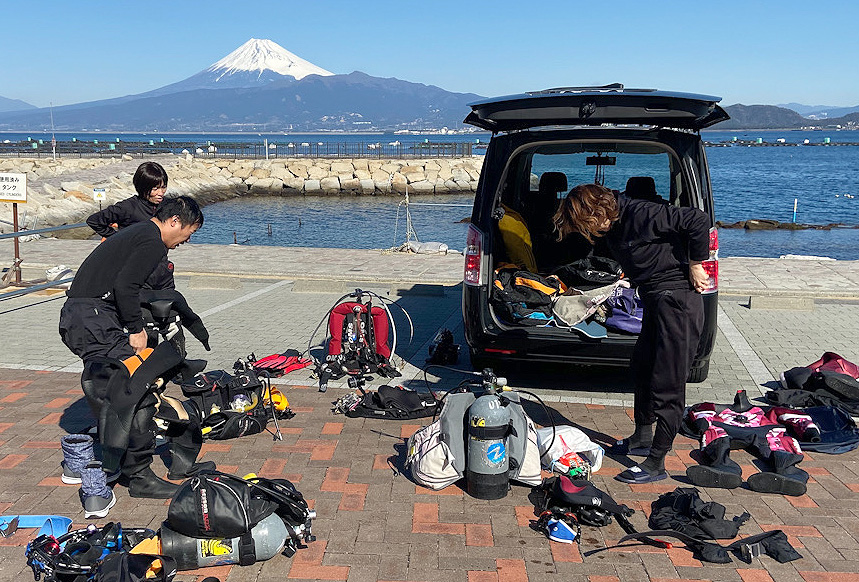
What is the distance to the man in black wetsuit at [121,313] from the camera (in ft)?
13.8

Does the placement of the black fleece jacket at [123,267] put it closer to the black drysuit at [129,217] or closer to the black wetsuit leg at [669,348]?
the black drysuit at [129,217]

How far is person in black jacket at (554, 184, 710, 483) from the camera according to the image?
174 inches

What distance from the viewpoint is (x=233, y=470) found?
469 cm

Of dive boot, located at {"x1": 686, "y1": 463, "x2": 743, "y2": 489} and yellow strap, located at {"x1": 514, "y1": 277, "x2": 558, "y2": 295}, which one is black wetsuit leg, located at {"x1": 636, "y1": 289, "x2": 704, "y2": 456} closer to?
dive boot, located at {"x1": 686, "y1": 463, "x2": 743, "y2": 489}

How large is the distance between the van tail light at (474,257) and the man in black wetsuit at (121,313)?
2.32 meters

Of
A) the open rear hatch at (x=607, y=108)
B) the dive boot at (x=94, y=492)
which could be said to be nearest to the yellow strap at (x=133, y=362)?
the dive boot at (x=94, y=492)

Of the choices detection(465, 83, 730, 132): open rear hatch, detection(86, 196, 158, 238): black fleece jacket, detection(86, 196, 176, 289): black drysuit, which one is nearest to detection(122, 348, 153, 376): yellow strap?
detection(86, 196, 176, 289): black drysuit

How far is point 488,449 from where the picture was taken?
427 centimetres

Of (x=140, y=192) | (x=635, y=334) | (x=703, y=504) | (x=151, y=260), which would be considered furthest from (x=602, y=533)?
(x=140, y=192)

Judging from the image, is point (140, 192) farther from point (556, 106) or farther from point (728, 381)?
point (728, 381)

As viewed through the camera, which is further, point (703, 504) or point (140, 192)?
point (140, 192)

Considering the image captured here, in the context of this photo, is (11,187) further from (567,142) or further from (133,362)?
(567,142)

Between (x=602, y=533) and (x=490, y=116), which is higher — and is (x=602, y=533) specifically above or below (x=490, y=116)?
below

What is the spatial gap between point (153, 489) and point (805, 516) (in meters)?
3.65
